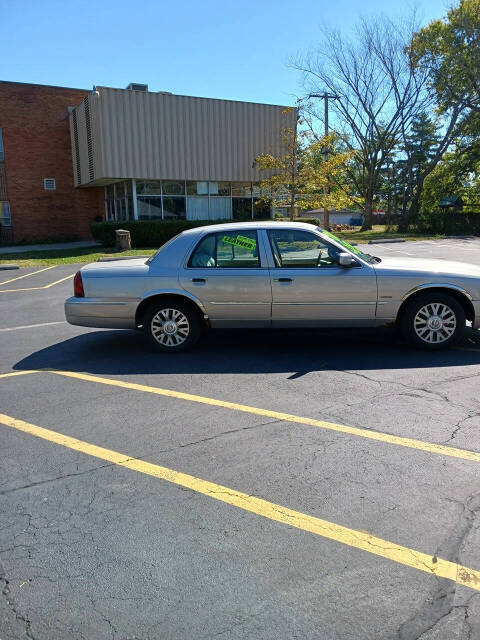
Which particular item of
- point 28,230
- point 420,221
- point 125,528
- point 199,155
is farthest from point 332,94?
point 125,528

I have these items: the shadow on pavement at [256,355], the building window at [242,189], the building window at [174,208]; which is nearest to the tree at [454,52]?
the building window at [242,189]

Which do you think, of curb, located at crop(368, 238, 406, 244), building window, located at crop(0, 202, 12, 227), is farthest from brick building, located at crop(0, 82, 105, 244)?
curb, located at crop(368, 238, 406, 244)

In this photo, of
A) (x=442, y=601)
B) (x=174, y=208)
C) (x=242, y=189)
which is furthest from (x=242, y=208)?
(x=442, y=601)

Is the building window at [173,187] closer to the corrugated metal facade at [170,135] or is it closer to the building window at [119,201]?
the corrugated metal facade at [170,135]

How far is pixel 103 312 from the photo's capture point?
629cm

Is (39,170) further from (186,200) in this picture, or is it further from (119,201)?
(186,200)

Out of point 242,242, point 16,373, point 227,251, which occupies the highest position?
point 242,242

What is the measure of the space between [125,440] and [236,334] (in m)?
3.60

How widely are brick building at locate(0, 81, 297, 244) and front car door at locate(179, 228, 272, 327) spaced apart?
18286 mm

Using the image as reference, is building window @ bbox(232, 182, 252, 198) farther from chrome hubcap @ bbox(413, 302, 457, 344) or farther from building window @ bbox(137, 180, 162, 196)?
chrome hubcap @ bbox(413, 302, 457, 344)

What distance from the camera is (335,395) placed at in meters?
4.75

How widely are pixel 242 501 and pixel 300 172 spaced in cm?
2268

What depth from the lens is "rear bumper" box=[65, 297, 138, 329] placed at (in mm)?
6262

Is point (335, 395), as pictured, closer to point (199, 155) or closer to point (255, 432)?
point (255, 432)
